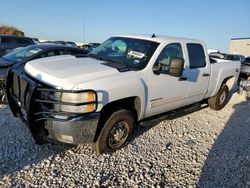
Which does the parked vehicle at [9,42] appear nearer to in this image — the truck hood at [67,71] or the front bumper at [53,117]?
the truck hood at [67,71]

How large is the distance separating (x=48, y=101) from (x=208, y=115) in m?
4.61

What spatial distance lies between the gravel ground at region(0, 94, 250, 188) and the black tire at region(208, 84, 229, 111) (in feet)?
5.31

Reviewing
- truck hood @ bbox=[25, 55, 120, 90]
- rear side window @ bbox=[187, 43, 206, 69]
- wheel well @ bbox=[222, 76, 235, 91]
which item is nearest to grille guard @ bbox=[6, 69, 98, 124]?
truck hood @ bbox=[25, 55, 120, 90]

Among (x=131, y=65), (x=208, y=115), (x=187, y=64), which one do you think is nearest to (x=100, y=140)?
(x=131, y=65)

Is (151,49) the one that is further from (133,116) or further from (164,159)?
(164,159)

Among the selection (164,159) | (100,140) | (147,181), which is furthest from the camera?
(164,159)

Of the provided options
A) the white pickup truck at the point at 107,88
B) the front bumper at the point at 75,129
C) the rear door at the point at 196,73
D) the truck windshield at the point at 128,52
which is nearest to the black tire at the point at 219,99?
the rear door at the point at 196,73

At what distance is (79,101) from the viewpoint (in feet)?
11.3

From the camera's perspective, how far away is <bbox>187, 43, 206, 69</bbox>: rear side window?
5.42 meters

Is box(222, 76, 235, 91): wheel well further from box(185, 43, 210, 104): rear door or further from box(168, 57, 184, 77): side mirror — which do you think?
box(168, 57, 184, 77): side mirror

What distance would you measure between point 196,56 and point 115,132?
2.67m

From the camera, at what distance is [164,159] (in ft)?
13.7

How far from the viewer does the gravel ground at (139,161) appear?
3480mm

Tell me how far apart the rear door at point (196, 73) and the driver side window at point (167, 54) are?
1.12ft
